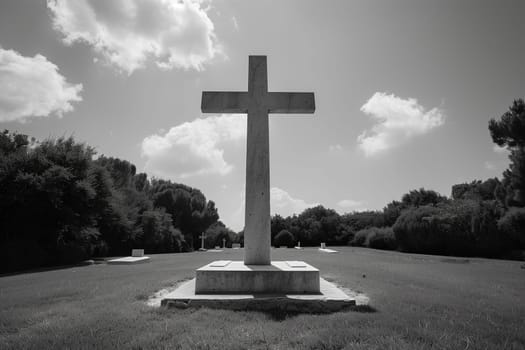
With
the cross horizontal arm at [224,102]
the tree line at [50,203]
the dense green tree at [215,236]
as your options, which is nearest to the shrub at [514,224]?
the cross horizontal arm at [224,102]

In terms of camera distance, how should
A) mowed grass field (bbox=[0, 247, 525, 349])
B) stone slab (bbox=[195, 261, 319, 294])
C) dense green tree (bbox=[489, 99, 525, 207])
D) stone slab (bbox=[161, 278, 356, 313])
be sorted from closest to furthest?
mowed grass field (bbox=[0, 247, 525, 349])
stone slab (bbox=[161, 278, 356, 313])
stone slab (bbox=[195, 261, 319, 294])
dense green tree (bbox=[489, 99, 525, 207])

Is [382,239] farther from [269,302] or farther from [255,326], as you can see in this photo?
[255,326]

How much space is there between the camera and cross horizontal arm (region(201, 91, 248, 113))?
6625mm

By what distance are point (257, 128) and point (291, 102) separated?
3.21ft

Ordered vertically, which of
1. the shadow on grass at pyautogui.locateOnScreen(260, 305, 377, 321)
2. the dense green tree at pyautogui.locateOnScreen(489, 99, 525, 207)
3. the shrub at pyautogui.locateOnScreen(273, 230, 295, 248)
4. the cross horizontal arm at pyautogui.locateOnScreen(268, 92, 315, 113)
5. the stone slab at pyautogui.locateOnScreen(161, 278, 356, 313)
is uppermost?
the dense green tree at pyautogui.locateOnScreen(489, 99, 525, 207)

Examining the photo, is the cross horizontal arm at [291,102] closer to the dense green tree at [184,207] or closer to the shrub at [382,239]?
the shrub at [382,239]

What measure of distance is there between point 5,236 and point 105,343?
62.0 ft

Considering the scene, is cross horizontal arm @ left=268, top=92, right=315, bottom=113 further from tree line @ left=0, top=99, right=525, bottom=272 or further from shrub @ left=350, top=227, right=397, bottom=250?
shrub @ left=350, top=227, right=397, bottom=250

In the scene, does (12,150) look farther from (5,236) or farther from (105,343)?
(105,343)

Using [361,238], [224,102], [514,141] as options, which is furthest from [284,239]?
[224,102]

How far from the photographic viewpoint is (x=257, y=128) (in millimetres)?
6457

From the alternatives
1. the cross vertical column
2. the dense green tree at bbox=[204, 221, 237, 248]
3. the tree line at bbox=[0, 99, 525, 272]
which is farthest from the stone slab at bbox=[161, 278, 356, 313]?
the dense green tree at bbox=[204, 221, 237, 248]

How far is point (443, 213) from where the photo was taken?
1137 inches

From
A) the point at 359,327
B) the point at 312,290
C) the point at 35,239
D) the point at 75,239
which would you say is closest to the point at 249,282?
the point at 312,290
